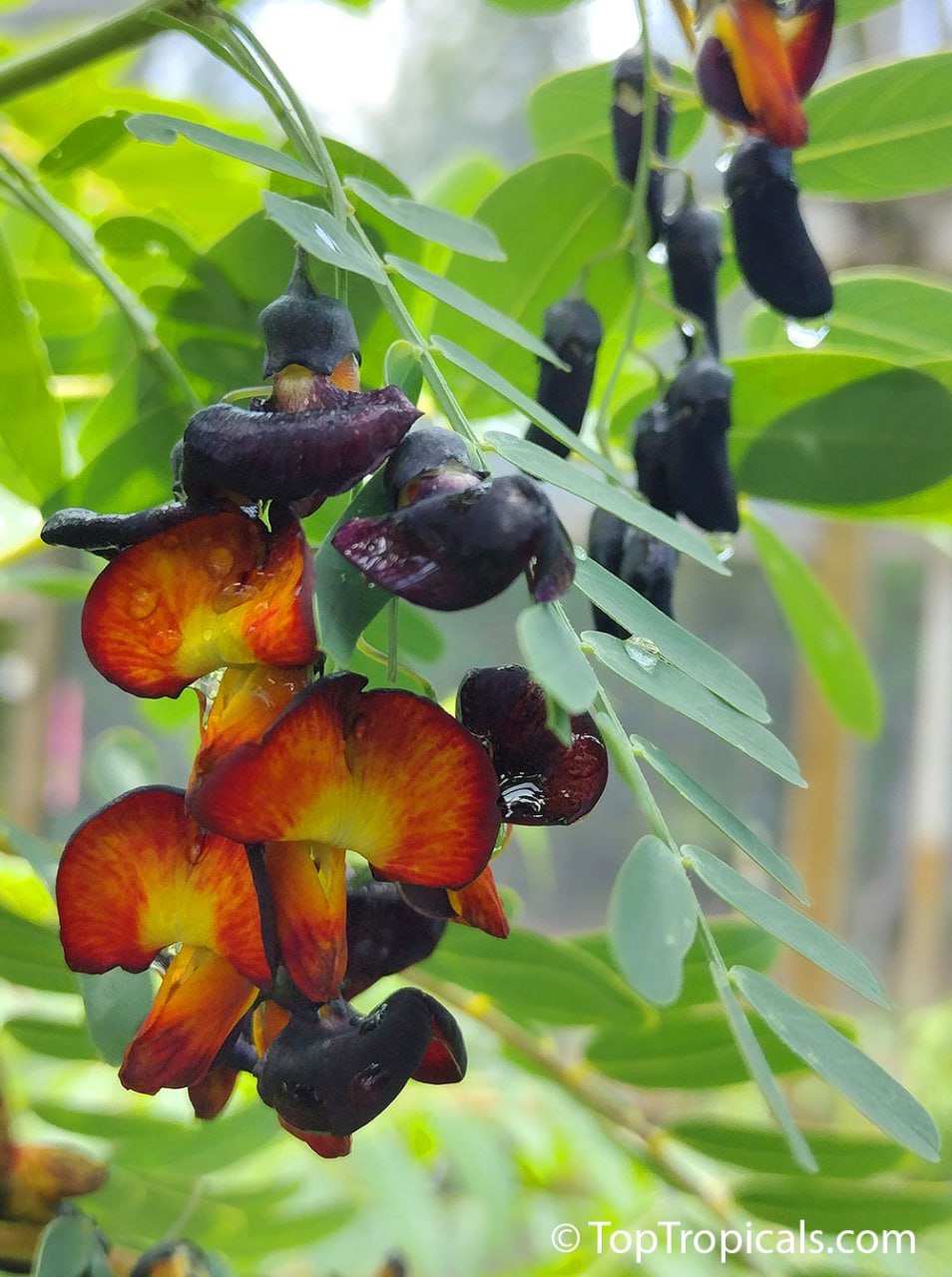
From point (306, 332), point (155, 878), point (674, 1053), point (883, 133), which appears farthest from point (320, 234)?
point (674, 1053)

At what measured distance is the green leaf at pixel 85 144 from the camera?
362mm

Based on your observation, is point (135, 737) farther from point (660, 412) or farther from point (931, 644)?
point (931, 644)

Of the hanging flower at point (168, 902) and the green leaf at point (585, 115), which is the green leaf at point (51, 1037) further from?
the green leaf at point (585, 115)

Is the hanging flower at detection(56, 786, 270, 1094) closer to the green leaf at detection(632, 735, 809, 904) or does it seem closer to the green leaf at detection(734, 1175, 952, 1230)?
the green leaf at detection(632, 735, 809, 904)

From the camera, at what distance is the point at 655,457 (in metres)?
0.34

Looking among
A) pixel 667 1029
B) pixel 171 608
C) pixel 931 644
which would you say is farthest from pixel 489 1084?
pixel 931 644

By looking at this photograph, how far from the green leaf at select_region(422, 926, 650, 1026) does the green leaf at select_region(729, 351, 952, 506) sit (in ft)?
0.52

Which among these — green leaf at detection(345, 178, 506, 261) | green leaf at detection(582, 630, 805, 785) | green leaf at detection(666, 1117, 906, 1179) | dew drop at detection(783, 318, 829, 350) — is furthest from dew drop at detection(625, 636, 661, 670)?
green leaf at detection(666, 1117, 906, 1179)

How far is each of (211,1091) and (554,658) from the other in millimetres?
127

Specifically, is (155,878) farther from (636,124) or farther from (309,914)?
(636,124)

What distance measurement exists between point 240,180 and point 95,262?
0.91 ft

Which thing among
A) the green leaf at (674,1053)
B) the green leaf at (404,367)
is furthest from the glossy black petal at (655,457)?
the green leaf at (674,1053)

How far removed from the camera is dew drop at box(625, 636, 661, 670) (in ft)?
0.79

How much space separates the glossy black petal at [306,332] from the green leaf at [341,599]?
0.13ft
